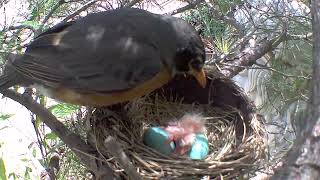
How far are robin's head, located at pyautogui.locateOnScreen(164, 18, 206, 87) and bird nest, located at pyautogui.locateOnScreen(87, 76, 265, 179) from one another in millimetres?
176

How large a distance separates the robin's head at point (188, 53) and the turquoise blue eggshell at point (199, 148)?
19 centimetres

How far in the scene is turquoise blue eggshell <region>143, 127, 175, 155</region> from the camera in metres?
1.88

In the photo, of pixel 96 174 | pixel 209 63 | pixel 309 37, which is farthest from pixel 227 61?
pixel 96 174

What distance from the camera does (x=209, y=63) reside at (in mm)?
2012

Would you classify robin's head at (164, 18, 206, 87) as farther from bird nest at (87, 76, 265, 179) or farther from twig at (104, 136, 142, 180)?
twig at (104, 136, 142, 180)

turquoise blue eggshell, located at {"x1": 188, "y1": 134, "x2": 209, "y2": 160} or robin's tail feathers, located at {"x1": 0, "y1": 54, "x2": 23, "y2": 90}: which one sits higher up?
robin's tail feathers, located at {"x1": 0, "y1": 54, "x2": 23, "y2": 90}

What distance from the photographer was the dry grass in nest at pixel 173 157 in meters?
1.72

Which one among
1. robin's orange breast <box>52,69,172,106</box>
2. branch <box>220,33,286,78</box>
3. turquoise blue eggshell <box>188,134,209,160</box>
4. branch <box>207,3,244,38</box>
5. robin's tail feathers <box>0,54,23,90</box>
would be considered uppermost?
branch <box>207,3,244,38</box>

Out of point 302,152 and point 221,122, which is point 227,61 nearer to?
point 221,122

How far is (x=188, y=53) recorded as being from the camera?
1889 millimetres

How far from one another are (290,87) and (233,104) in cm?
22

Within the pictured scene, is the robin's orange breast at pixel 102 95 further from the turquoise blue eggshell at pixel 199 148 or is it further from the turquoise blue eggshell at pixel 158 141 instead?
the turquoise blue eggshell at pixel 199 148

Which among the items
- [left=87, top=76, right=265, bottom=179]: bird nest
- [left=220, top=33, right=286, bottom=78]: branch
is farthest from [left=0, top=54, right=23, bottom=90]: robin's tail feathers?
[left=220, top=33, right=286, bottom=78]: branch

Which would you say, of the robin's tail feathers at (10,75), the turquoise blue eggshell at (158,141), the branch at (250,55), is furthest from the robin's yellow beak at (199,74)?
the robin's tail feathers at (10,75)
